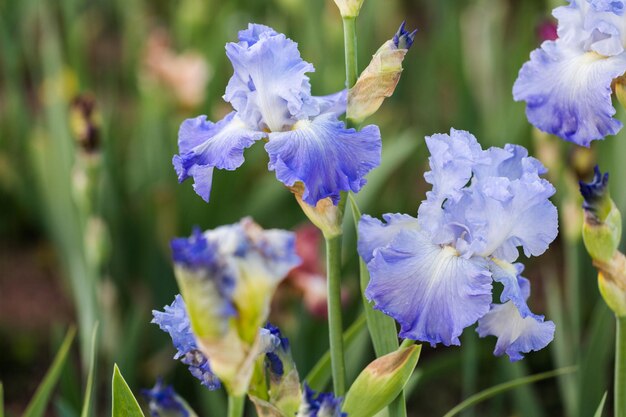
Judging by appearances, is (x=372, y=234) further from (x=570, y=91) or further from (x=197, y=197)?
(x=197, y=197)

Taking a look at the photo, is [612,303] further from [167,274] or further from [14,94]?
[14,94]

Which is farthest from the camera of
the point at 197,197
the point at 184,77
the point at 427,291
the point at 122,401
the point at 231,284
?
the point at 184,77

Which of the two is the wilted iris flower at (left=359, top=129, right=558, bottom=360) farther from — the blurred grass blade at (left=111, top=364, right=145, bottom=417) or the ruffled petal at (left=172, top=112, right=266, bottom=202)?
the blurred grass blade at (left=111, top=364, right=145, bottom=417)

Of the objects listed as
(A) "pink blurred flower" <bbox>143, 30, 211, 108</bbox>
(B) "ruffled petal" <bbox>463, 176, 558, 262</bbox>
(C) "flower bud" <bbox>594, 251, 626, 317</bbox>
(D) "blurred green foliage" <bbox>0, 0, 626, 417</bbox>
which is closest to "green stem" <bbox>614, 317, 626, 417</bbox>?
(C) "flower bud" <bbox>594, 251, 626, 317</bbox>

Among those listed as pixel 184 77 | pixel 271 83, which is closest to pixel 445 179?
pixel 271 83

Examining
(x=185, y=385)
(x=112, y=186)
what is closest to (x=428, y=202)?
(x=185, y=385)

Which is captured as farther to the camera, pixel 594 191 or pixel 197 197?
pixel 197 197
